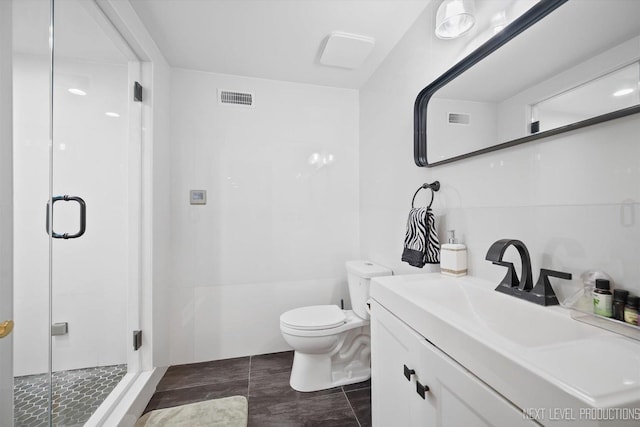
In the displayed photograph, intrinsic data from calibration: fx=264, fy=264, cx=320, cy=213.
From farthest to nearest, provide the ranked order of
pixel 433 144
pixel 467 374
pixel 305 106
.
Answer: pixel 305 106 → pixel 433 144 → pixel 467 374

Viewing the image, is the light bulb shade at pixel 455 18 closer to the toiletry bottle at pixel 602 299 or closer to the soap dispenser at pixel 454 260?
the soap dispenser at pixel 454 260

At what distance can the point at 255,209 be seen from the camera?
7.35 feet

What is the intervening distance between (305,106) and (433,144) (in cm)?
132

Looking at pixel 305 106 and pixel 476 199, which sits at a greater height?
pixel 305 106

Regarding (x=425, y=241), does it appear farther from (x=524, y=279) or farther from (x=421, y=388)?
(x=421, y=388)

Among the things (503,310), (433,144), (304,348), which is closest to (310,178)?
(433,144)

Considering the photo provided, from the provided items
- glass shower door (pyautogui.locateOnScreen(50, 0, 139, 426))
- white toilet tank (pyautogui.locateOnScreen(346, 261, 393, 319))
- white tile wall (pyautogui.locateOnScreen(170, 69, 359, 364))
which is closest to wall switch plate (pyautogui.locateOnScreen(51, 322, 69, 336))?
glass shower door (pyautogui.locateOnScreen(50, 0, 139, 426))

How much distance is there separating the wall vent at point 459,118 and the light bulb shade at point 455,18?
0.36 m

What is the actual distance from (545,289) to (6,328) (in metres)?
1.61

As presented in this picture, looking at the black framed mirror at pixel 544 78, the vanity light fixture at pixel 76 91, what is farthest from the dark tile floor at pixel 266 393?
the vanity light fixture at pixel 76 91

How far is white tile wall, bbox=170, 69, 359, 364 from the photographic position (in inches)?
82.7

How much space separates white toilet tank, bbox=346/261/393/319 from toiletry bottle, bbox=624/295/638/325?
1.24 meters

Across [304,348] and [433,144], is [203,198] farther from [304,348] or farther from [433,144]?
[433,144]

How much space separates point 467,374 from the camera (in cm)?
63
